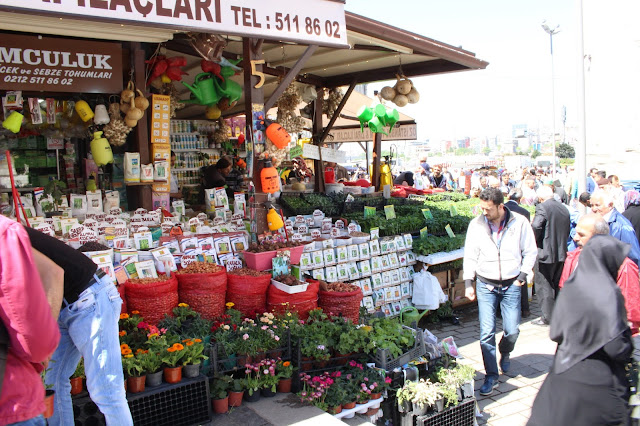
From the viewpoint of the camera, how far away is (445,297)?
7.16m

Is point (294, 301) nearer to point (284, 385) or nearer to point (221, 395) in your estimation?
point (284, 385)

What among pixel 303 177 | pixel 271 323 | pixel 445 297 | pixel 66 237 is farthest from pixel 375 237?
pixel 303 177

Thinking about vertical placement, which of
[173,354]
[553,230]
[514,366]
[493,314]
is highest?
[553,230]

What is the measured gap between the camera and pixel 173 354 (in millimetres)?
3939

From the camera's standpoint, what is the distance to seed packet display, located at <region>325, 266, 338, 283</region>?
6180mm

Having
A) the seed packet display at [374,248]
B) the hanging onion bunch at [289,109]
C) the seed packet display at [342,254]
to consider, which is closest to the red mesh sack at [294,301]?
the seed packet display at [342,254]

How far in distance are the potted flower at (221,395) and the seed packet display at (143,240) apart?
169 cm

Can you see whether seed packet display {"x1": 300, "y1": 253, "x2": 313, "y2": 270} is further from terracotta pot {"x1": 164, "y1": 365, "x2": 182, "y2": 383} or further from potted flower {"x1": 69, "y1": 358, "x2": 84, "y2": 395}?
potted flower {"x1": 69, "y1": 358, "x2": 84, "y2": 395}

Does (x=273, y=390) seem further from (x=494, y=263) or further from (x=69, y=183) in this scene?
(x=69, y=183)

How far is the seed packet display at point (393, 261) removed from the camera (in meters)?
6.88

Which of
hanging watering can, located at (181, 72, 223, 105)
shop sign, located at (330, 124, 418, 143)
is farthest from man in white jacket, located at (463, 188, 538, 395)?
shop sign, located at (330, 124, 418, 143)

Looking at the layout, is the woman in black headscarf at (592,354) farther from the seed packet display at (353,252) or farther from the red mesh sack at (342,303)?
the seed packet display at (353,252)

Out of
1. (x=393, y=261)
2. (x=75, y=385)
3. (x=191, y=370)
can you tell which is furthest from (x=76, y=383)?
(x=393, y=261)

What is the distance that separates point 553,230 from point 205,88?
471cm
